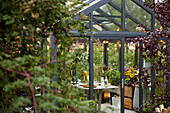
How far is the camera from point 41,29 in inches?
55.2

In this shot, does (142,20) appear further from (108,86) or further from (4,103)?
(4,103)

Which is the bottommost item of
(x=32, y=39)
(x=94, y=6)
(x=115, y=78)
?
(x=115, y=78)

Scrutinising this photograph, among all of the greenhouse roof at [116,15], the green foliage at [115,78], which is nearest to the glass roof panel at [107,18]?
the greenhouse roof at [116,15]

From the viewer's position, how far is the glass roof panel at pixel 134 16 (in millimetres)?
4551

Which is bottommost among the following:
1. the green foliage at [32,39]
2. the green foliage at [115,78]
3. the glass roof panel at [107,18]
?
the green foliage at [115,78]

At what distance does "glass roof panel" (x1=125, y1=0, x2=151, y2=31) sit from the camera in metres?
4.55

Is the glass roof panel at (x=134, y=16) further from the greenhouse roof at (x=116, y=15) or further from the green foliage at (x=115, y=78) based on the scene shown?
the green foliage at (x=115, y=78)

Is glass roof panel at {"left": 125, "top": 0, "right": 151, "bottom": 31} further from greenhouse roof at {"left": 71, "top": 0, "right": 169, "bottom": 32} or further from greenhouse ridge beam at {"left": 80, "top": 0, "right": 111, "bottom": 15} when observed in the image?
greenhouse ridge beam at {"left": 80, "top": 0, "right": 111, "bottom": 15}

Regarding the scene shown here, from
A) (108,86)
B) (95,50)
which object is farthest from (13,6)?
(108,86)

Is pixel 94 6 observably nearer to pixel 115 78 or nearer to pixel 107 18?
pixel 107 18

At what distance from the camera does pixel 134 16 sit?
4625 mm

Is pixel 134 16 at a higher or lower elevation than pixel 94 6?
lower

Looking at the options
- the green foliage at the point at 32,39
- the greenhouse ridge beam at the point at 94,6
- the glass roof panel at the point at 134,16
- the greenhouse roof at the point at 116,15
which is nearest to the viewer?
the green foliage at the point at 32,39

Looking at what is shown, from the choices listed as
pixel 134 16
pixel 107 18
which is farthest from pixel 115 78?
pixel 134 16
